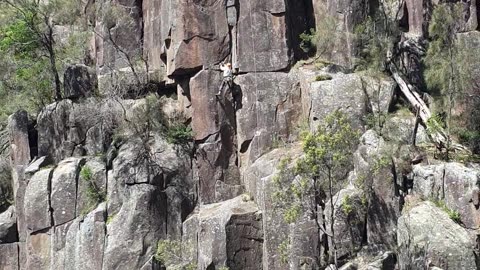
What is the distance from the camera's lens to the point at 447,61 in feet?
94.4

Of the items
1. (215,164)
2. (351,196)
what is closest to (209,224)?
(215,164)

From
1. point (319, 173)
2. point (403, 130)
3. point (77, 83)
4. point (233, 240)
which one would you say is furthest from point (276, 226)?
point (77, 83)

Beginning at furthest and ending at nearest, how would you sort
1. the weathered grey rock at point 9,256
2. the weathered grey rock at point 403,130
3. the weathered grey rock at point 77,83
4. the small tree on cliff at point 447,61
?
the weathered grey rock at point 77,83 → the weathered grey rock at point 9,256 → the small tree on cliff at point 447,61 → the weathered grey rock at point 403,130

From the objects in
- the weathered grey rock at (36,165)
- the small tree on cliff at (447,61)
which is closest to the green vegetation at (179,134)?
the weathered grey rock at (36,165)

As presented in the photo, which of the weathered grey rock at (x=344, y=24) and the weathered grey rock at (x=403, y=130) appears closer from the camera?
the weathered grey rock at (x=403, y=130)

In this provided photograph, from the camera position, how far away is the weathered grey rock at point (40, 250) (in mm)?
30878

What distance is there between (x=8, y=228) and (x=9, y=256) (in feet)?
4.41

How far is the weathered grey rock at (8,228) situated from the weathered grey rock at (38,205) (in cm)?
191

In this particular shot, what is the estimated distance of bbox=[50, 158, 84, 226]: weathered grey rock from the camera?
30.9 metres

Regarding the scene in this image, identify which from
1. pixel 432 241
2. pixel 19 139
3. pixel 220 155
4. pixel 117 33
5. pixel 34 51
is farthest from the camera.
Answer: pixel 34 51

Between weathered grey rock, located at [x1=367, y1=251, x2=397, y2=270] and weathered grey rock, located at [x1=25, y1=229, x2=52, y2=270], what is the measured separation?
1483 cm

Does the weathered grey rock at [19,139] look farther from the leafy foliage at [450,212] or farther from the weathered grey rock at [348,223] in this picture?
the leafy foliage at [450,212]

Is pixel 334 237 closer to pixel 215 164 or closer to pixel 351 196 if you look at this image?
pixel 351 196

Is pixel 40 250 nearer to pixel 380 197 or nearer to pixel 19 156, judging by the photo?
pixel 19 156
